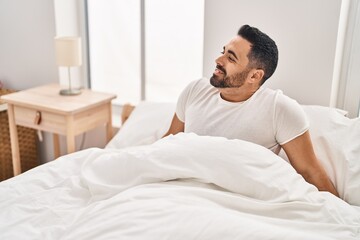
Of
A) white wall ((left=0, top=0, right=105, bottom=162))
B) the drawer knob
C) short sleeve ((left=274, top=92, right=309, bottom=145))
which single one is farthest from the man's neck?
white wall ((left=0, top=0, right=105, bottom=162))

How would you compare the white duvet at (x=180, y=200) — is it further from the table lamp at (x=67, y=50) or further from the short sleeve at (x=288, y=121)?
the table lamp at (x=67, y=50)

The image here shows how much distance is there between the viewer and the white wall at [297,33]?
64.1 inches

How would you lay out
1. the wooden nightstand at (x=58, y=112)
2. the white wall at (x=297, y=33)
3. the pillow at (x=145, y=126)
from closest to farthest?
1. the white wall at (x=297, y=33)
2. the pillow at (x=145, y=126)
3. the wooden nightstand at (x=58, y=112)

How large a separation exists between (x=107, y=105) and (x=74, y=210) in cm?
98

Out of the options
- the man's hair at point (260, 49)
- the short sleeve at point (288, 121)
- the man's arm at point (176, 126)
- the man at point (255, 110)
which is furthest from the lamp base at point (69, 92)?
the short sleeve at point (288, 121)

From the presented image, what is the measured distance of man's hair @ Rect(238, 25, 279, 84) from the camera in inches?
56.7

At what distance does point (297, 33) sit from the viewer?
1680 mm

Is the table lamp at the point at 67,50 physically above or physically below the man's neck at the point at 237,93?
above

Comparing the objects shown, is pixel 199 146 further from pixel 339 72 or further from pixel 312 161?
pixel 339 72

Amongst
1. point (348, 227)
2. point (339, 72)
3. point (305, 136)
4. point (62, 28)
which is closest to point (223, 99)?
point (305, 136)

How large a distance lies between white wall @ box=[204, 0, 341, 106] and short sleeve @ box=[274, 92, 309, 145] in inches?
12.8

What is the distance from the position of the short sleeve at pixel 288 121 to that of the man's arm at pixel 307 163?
0.02 metres

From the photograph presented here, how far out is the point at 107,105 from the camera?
2.12 metres

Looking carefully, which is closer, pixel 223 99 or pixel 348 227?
pixel 348 227
